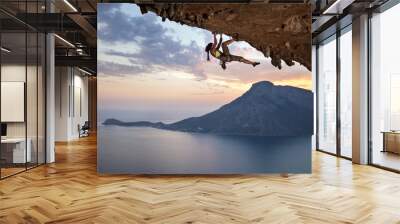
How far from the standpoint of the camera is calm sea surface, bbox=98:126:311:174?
6.66 meters

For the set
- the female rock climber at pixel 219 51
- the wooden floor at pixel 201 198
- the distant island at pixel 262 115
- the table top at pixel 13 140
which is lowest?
the wooden floor at pixel 201 198

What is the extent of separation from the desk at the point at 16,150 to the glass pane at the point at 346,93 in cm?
709

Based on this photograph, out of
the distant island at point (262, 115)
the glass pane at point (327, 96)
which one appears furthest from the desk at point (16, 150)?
the glass pane at point (327, 96)

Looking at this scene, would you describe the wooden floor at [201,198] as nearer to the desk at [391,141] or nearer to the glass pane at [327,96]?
the desk at [391,141]

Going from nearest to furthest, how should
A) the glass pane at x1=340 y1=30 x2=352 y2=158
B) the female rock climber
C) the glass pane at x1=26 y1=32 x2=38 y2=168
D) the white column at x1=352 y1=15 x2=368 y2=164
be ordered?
the female rock climber < the glass pane at x1=26 y1=32 x2=38 y2=168 < the white column at x1=352 y1=15 x2=368 y2=164 < the glass pane at x1=340 y1=30 x2=352 y2=158

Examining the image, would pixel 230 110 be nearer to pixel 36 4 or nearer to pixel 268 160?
pixel 268 160

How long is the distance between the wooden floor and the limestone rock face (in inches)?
87.8

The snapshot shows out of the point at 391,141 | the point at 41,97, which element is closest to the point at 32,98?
the point at 41,97

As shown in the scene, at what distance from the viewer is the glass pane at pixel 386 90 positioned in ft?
24.4

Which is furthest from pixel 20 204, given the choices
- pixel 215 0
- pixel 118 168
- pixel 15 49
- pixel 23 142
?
pixel 215 0

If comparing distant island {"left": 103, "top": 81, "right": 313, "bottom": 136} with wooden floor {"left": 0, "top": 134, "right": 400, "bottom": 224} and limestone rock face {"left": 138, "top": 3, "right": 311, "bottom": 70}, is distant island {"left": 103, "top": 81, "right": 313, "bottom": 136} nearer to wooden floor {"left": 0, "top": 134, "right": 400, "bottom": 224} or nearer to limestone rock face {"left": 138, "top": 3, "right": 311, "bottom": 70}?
limestone rock face {"left": 138, "top": 3, "right": 311, "bottom": 70}

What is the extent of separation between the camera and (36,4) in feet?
24.3

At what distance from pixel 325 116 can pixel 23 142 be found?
795 cm

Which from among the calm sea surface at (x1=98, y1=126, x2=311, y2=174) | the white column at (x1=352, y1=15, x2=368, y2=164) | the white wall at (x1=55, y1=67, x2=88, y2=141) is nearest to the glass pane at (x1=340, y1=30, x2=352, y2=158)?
the white column at (x1=352, y1=15, x2=368, y2=164)
